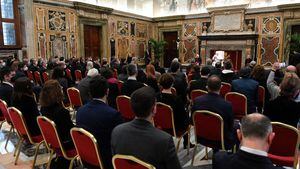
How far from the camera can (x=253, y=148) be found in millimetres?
1369

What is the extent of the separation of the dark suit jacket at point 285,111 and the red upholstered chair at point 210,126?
582mm

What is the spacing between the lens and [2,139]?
4379mm

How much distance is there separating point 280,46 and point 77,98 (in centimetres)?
1146

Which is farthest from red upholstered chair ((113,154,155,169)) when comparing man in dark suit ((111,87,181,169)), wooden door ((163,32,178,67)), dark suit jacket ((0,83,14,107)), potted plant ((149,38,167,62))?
wooden door ((163,32,178,67))

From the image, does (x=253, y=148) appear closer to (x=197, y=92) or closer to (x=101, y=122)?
(x=101, y=122)

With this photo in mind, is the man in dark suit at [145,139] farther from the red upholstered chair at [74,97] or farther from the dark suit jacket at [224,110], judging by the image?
the red upholstered chair at [74,97]

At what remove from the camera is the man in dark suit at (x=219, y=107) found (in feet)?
9.57

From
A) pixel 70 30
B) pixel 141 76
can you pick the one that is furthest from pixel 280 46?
pixel 70 30

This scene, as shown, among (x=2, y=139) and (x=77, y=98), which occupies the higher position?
(x=77, y=98)

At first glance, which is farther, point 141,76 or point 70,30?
point 70,30

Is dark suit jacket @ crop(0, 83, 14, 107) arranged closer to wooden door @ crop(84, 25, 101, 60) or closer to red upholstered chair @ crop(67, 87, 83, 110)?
red upholstered chair @ crop(67, 87, 83, 110)

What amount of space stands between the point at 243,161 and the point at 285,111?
1.61m

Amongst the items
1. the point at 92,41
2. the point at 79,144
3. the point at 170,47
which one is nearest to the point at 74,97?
the point at 79,144

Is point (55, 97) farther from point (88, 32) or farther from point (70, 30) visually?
point (88, 32)
